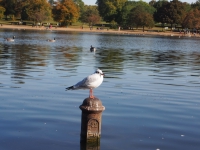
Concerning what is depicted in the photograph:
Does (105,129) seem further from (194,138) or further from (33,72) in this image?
(33,72)

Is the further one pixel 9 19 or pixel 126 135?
pixel 9 19

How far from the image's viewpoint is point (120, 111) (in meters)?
15.4

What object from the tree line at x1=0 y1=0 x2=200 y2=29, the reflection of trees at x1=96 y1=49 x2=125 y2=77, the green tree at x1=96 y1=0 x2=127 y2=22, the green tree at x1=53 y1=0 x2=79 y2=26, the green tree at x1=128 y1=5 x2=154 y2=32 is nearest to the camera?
the reflection of trees at x1=96 y1=49 x2=125 y2=77

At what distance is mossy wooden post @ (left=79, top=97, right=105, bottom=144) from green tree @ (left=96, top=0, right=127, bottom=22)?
154 m

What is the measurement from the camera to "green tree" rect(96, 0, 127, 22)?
543ft

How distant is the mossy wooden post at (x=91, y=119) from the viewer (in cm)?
1066

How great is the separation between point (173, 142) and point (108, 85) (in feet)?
31.5

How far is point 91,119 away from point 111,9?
16996 centimetres

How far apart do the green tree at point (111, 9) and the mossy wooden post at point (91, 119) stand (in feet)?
504

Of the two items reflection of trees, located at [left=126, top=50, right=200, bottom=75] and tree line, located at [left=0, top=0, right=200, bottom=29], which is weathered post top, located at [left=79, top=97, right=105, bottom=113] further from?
tree line, located at [left=0, top=0, right=200, bottom=29]

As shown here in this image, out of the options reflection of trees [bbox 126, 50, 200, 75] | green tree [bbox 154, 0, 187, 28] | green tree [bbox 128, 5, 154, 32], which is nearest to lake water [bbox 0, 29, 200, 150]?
reflection of trees [bbox 126, 50, 200, 75]

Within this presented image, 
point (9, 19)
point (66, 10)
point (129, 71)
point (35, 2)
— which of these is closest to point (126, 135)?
point (129, 71)

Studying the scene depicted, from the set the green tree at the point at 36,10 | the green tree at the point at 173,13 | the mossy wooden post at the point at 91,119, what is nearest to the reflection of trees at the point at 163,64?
the mossy wooden post at the point at 91,119

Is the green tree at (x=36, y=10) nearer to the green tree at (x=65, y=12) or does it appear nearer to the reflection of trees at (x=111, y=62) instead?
the green tree at (x=65, y=12)
